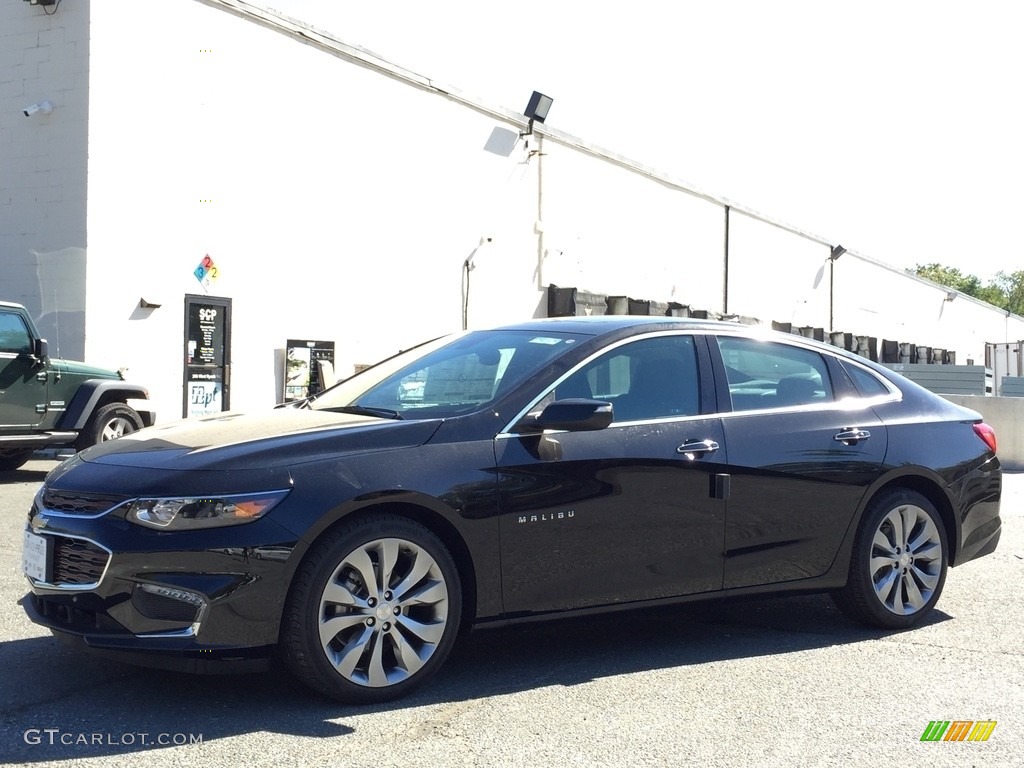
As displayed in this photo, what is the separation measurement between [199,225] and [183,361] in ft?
7.46

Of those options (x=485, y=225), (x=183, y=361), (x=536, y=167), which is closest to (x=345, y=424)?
(x=183, y=361)

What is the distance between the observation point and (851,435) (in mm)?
5863

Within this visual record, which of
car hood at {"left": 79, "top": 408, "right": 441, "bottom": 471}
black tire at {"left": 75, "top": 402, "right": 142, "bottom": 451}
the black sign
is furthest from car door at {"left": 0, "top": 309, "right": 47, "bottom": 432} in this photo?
car hood at {"left": 79, "top": 408, "right": 441, "bottom": 471}

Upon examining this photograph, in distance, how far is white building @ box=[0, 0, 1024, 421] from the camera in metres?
17.2

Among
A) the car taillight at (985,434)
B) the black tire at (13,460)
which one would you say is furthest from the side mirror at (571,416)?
the black tire at (13,460)

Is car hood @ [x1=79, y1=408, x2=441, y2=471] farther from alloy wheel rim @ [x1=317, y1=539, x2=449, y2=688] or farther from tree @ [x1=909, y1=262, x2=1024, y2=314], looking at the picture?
tree @ [x1=909, y1=262, x2=1024, y2=314]

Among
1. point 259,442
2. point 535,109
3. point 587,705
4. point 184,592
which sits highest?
point 535,109

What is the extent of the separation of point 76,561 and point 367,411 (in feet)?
4.52

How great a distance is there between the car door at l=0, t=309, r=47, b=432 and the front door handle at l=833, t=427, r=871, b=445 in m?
9.77

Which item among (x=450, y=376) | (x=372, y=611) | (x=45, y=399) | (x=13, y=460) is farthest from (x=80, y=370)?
(x=372, y=611)

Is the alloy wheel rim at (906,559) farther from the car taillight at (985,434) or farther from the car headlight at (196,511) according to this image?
the car headlight at (196,511)

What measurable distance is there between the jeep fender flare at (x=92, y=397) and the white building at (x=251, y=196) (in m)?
2.90

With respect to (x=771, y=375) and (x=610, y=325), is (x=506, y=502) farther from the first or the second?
(x=771, y=375)

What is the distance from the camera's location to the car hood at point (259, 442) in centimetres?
434
